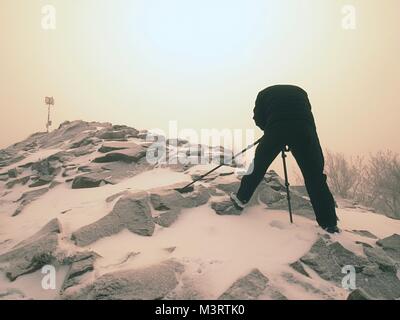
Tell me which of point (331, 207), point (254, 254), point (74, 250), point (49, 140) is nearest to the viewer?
point (254, 254)

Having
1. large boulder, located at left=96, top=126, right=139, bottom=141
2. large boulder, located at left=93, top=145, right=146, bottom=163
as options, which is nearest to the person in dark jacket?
large boulder, located at left=93, top=145, right=146, bottom=163

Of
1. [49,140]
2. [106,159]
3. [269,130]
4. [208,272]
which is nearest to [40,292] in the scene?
[208,272]

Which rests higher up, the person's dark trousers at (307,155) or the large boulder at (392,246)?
the person's dark trousers at (307,155)

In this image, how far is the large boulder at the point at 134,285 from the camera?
166 inches

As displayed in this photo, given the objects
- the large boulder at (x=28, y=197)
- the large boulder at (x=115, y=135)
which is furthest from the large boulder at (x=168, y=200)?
the large boulder at (x=115, y=135)

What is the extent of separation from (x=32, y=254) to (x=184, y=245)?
2653 millimetres

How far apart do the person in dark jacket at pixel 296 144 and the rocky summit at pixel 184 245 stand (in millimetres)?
523

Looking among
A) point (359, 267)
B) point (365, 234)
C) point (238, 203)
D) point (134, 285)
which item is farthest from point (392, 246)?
point (134, 285)

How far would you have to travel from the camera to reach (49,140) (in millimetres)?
17891

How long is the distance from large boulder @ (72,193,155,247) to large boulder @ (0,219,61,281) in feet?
1.41

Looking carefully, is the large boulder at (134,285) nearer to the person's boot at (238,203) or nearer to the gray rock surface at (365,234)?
the person's boot at (238,203)

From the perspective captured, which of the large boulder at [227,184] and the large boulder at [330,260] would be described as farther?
the large boulder at [227,184]
